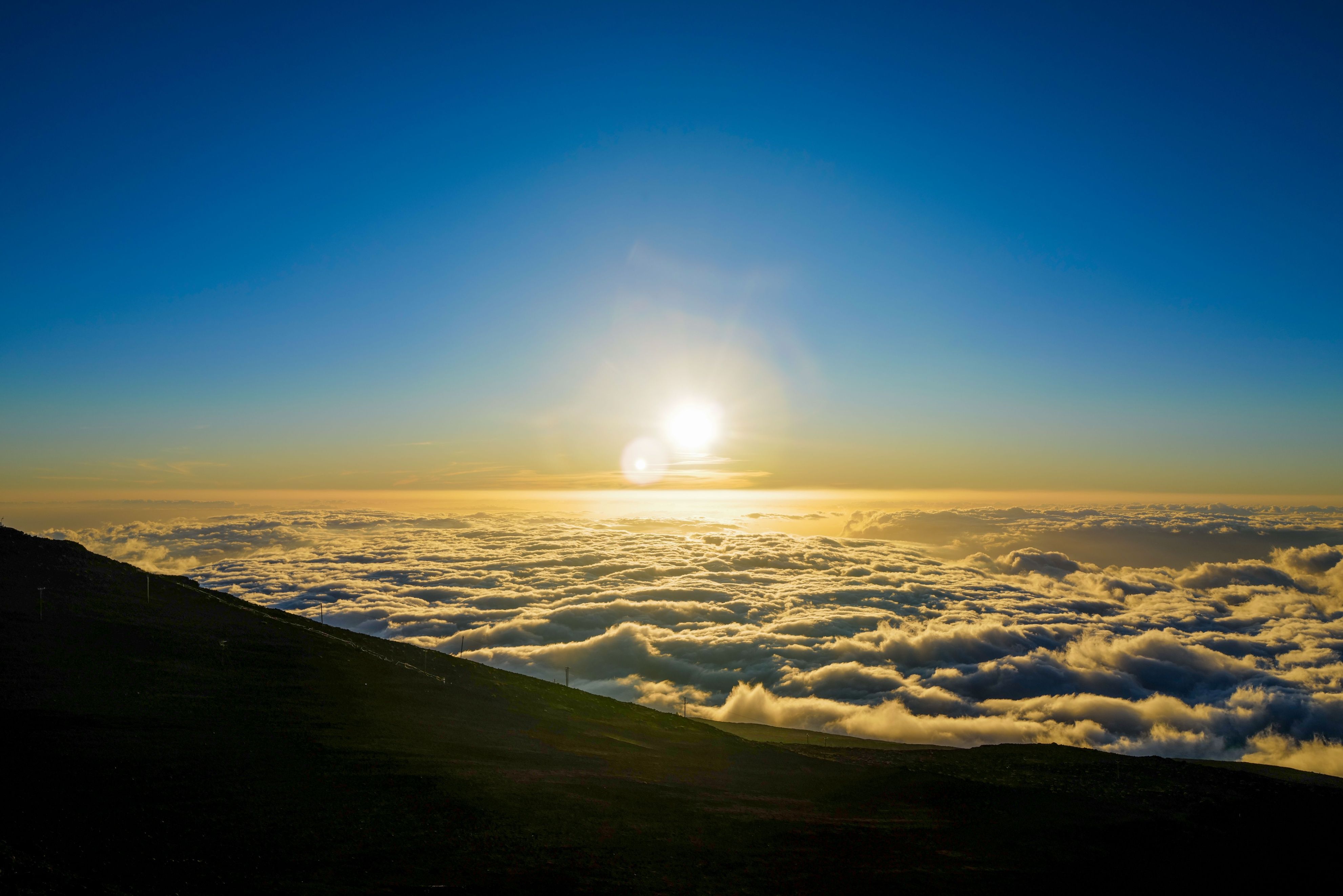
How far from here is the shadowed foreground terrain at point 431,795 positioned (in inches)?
741

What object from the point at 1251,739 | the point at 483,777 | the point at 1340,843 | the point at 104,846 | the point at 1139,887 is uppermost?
the point at 104,846

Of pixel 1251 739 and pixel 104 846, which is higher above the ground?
pixel 104 846

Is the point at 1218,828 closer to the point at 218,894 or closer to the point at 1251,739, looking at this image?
the point at 218,894

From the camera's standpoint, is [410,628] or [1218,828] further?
[410,628]

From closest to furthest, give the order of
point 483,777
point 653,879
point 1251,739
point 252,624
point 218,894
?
1. point 218,894
2. point 653,879
3. point 483,777
4. point 252,624
5. point 1251,739

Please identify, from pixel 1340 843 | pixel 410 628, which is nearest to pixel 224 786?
pixel 1340 843

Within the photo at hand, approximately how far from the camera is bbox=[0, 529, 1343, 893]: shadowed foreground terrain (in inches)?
741

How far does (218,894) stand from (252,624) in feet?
137

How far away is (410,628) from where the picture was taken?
169 meters

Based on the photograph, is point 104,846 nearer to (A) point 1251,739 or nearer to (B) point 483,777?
(B) point 483,777

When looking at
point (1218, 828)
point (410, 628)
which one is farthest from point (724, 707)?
point (1218, 828)

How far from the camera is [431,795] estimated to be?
24891 millimetres

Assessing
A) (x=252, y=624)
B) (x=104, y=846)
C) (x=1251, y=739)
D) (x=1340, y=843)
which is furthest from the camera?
(x=1251, y=739)

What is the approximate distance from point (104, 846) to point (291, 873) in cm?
506
